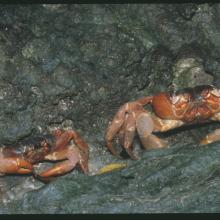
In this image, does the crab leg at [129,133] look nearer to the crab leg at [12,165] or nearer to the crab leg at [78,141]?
the crab leg at [78,141]

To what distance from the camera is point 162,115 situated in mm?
8531

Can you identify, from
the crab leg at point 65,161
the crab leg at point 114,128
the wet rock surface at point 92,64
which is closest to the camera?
the wet rock surface at point 92,64

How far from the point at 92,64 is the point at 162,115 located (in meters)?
1.17

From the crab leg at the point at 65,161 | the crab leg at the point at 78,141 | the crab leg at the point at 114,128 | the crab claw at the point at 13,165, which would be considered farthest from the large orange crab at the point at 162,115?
the crab claw at the point at 13,165

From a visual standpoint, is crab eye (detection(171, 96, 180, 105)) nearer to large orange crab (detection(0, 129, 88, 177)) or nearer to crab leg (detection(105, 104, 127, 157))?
crab leg (detection(105, 104, 127, 157))

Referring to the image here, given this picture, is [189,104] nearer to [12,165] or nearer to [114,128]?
[114,128]

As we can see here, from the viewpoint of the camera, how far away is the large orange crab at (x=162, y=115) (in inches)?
324

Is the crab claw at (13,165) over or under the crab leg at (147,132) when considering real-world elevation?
under

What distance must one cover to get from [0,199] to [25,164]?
0.47 metres

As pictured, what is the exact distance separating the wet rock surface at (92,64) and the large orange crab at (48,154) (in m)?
0.11

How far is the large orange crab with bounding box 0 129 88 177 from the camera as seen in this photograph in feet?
26.1

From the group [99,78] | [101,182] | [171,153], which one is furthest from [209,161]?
[99,78]

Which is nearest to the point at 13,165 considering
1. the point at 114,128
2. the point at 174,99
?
the point at 114,128

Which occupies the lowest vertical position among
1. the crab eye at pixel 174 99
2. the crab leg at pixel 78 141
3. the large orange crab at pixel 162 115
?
the crab leg at pixel 78 141
